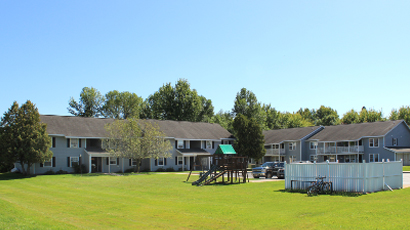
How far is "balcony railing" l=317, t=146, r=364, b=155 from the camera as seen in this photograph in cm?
5600

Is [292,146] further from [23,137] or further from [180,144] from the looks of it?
[23,137]

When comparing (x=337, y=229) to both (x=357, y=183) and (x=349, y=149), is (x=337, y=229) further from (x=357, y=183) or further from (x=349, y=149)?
(x=349, y=149)

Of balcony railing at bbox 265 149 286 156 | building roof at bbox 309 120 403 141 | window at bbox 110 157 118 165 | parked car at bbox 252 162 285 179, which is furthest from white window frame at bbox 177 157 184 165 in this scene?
building roof at bbox 309 120 403 141

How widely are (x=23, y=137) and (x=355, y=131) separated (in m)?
47.2

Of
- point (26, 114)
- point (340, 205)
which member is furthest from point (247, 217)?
point (26, 114)

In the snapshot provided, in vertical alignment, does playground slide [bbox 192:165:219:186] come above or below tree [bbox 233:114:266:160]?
below

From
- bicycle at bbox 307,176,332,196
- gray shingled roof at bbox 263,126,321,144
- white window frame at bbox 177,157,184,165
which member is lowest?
white window frame at bbox 177,157,184,165

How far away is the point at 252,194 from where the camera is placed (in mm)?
23641

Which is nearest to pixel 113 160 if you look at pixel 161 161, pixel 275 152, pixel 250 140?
pixel 161 161

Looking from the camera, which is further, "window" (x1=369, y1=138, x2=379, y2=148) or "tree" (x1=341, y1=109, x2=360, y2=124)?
"tree" (x1=341, y1=109, x2=360, y2=124)

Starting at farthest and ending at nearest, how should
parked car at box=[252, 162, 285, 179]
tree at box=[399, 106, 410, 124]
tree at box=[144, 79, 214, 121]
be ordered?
tree at box=[144, 79, 214, 121], tree at box=[399, 106, 410, 124], parked car at box=[252, 162, 285, 179]

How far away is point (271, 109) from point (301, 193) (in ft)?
249

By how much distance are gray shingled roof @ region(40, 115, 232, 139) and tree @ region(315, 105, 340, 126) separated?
4509cm

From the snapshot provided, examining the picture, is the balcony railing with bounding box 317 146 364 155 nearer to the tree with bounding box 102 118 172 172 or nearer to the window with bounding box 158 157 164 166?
the window with bounding box 158 157 164 166
